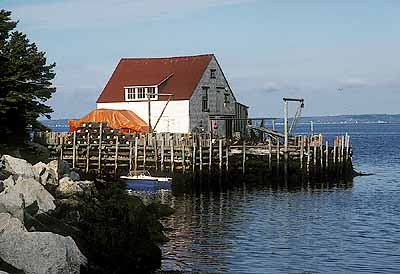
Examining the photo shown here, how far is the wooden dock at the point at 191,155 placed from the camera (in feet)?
151

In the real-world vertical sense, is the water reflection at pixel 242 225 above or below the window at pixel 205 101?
below

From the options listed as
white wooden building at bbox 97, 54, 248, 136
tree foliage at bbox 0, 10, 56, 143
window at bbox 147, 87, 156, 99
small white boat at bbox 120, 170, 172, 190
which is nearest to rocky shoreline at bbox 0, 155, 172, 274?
tree foliage at bbox 0, 10, 56, 143

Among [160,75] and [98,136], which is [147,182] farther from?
[160,75]

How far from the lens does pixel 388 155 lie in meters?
88.6

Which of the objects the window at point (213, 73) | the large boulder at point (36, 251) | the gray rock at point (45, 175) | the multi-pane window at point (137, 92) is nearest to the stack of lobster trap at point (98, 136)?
the multi-pane window at point (137, 92)

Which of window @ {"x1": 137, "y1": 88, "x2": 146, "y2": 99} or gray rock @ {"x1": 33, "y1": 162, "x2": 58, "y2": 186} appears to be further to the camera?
window @ {"x1": 137, "y1": 88, "x2": 146, "y2": 99}

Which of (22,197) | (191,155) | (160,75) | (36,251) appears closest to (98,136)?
(191,155)

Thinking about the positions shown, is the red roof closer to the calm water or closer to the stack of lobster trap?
the stack of lobster trap

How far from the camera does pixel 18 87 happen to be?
37.6 m

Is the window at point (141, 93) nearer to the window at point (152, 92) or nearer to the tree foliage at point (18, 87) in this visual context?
the window at point (152, 92)

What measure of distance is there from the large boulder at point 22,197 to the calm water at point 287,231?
396 centimetres

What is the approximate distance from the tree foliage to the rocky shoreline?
10.7 m

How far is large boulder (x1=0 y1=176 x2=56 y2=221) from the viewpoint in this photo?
59.8 feet

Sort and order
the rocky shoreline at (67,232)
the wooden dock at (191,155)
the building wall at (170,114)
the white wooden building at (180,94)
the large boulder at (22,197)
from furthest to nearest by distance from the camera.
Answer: the white wooden building at (180,94), the building wall at (170,114), the wooden dock at (191,155), the large boulder at (22,197), the rocky shoreline at (67,232)
